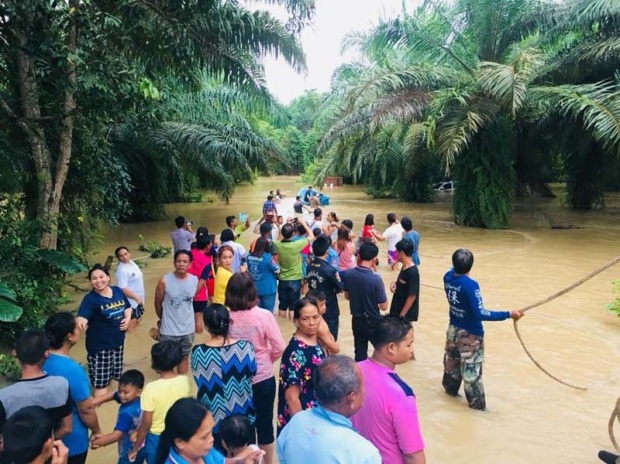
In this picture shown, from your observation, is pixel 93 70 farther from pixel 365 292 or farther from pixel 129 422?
pixel 129 422

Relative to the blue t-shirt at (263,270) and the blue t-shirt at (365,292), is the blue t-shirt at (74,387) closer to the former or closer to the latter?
the blue t-shirt at (365,292)

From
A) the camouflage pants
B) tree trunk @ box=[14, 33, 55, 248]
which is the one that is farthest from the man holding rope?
tree trunk @ box=[14, 33, 55, 248]

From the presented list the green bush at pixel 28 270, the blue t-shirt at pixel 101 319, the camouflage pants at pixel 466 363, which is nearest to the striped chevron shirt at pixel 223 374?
the blue t-shirt at pixel 101 319

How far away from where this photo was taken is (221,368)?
288cm

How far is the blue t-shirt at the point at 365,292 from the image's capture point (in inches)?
184

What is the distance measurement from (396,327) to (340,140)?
13.0 m

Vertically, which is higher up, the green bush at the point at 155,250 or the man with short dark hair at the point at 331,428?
the man with short dark hair at the point at 331,428

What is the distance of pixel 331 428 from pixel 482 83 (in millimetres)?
12550

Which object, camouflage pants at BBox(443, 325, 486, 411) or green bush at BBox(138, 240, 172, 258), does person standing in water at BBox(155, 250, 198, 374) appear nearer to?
camouflage pants at BBox(443, 325, 486, 411)

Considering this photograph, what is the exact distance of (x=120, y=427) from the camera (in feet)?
9.71

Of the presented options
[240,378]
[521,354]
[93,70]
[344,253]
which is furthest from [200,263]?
[521,354]

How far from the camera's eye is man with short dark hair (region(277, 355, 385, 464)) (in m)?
1.85

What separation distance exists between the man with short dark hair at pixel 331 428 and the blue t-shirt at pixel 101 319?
8.29 ft

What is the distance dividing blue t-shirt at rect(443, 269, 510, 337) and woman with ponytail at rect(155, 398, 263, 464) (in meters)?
2.76
